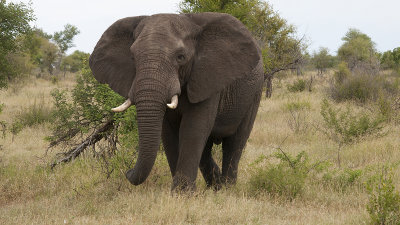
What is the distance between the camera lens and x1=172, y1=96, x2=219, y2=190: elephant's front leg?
520 centimetres

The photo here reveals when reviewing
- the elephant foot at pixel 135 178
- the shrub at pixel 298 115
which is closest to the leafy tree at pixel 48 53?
the shrub at pixel 298 115

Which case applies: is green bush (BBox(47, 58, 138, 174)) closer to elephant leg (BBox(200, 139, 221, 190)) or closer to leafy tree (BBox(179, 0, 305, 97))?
elephant leg (BBox(200, 139, 221, 190))

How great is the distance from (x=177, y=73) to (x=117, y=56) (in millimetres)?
977

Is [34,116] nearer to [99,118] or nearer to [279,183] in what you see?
[99,118]

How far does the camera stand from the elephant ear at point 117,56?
207 inches

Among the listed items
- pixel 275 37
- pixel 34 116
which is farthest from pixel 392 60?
pixel 34 116

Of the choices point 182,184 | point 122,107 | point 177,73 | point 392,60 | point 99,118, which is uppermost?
point 392,60

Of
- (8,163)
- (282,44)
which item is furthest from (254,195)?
(282,44)

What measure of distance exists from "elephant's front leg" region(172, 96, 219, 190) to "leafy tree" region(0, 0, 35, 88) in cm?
469

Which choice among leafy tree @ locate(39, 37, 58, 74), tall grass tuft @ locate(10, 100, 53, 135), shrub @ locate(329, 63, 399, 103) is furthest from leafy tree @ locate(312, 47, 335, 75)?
tall grass tuft @ locate(10, 100, 53, 135)

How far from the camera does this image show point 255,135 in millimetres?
10906

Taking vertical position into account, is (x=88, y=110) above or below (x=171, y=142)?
above

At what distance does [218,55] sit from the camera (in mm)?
5301

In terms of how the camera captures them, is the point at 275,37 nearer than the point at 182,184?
No
